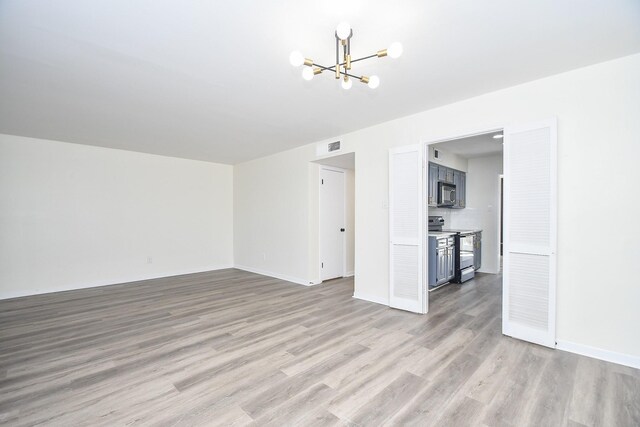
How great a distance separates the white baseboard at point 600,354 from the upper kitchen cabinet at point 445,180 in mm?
2488

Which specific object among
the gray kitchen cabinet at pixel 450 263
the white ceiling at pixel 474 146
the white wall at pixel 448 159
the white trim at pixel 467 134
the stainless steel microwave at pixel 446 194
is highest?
the white ceiling at pixel 474 146

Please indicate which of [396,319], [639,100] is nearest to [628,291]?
[639,100]

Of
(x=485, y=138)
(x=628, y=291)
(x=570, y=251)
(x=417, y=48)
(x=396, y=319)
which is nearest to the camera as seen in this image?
(x=417, y=48)

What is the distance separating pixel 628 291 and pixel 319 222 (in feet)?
13.0

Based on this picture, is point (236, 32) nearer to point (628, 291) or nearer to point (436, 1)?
point (436, 1)

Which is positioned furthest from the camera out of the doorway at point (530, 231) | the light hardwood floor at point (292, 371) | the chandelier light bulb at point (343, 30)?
the doorway at point (530, 231)

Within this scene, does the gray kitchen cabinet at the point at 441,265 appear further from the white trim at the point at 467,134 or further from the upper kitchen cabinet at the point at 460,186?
the white trim at the point at 467,134

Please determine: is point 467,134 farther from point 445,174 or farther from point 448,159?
point 448,159

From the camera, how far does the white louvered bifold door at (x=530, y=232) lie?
2.67 meters

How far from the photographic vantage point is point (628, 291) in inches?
93.0

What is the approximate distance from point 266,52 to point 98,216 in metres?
4.94

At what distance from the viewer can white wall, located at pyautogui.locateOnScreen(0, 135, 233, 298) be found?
456 cm

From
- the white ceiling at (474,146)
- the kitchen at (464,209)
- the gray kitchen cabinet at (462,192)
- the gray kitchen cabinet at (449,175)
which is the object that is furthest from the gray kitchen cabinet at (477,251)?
the white ceiling at (474,146)

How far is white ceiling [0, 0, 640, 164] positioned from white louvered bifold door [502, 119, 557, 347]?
0.66 metres
